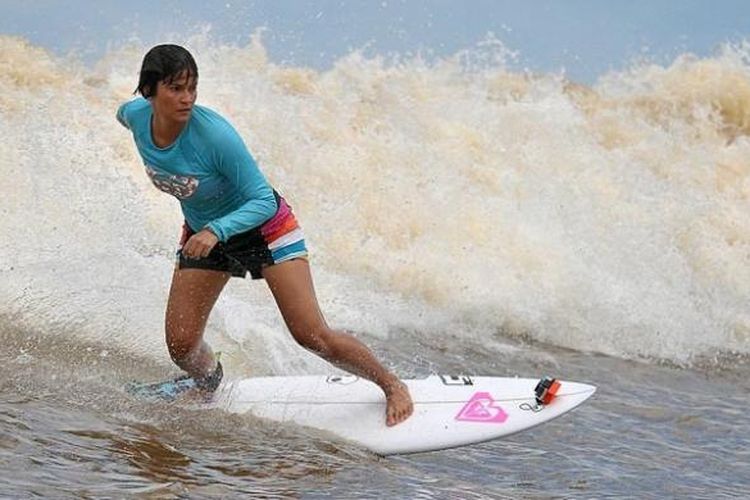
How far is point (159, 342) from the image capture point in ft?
23.7

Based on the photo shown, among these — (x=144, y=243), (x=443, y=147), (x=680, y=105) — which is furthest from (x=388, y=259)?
(x=680, y=105)

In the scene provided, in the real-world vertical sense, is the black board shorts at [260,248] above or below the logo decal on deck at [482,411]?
above

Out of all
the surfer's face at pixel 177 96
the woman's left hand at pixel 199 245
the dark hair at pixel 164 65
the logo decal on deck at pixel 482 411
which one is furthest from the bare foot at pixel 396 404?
the dark hair at pixel 164 65

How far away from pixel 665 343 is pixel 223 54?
8.81 meters

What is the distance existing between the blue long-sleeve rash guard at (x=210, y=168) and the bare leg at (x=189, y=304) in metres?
0.38

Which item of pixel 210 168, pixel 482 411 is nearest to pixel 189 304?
pixel 210 168

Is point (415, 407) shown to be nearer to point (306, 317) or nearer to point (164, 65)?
point (306, 317)

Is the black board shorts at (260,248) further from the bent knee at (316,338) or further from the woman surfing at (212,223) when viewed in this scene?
the bent knee at (316,338)

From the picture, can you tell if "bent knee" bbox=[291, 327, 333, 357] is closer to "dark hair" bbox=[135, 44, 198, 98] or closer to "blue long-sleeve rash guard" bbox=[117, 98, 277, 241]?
"blue long-sleeve rash guard" bbox=[117, 98, 277, 241]

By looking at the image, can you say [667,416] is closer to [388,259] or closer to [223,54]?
[388,259]

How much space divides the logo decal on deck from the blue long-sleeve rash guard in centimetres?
149

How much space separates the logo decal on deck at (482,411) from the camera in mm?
5695

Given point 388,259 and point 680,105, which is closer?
point 388,259

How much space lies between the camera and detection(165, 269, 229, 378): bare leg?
209 inches
